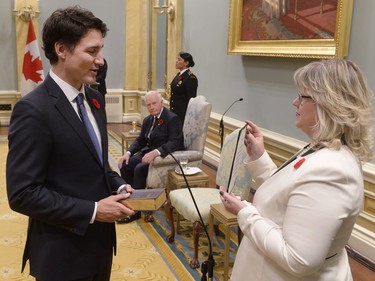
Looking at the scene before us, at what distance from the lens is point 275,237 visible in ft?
4.11

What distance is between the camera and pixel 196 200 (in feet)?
10.3

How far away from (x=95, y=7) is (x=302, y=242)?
8.41 metres

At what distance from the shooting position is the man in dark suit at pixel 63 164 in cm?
132

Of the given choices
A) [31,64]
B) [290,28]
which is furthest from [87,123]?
[31,64]

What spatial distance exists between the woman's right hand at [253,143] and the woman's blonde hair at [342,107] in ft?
1.66

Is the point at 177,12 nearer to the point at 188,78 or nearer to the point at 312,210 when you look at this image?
the point at 188,78

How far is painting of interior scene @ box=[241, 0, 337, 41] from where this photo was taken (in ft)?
11.9

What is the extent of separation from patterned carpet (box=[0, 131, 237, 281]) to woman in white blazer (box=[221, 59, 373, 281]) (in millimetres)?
1709

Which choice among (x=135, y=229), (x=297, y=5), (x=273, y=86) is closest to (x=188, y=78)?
(x=273, y=86)

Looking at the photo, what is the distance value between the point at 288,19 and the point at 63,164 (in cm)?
343

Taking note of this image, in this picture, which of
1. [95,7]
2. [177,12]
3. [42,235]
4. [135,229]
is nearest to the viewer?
[42,235]

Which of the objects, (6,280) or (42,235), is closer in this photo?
(42,235)

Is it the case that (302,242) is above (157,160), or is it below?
above

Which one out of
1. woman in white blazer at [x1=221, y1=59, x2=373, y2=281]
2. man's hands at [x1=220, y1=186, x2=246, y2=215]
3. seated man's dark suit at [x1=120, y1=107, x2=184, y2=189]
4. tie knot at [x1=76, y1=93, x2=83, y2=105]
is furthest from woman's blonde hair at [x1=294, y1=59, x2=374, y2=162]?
seated man's dark suit at [x1=120, y1=107, x2=184, y2=189]
